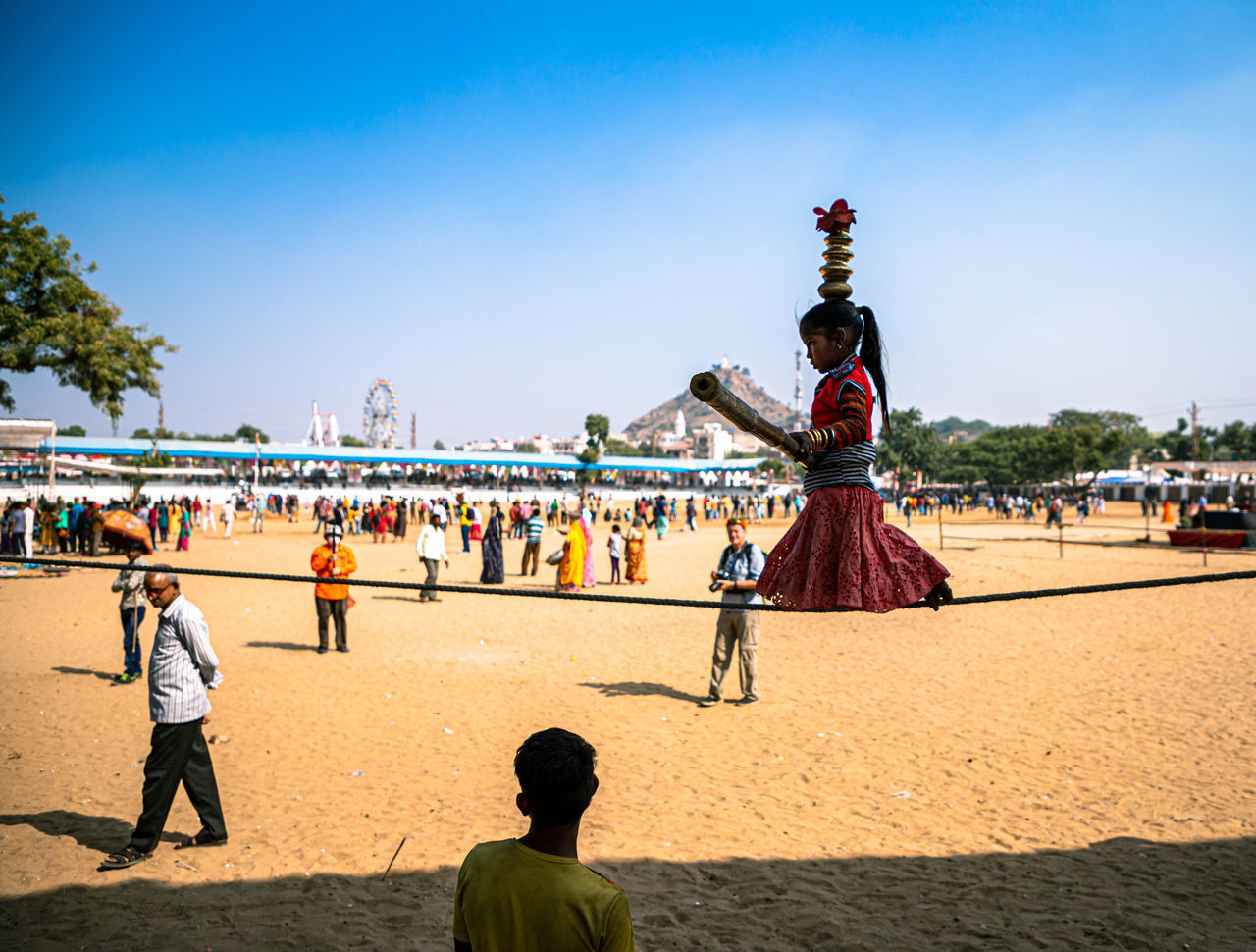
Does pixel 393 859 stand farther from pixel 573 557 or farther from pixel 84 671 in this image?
pixel 573 557

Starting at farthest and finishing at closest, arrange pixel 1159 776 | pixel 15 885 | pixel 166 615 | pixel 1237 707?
pixel 1237 707 → pixel 1159 776 → pixel 166 615 → pixel 15 885

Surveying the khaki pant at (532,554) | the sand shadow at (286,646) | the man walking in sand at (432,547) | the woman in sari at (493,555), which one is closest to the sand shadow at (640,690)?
the sand shadow at (286,646)

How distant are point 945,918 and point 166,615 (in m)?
5.70

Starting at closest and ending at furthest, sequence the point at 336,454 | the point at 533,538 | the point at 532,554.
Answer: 1. the point at 533,538
2. the point at 532,554
3. the point at 336,454

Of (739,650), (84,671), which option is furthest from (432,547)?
(739,650)

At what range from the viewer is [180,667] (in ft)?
18.2

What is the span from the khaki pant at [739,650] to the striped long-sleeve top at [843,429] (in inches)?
254

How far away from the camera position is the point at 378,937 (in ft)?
15.6

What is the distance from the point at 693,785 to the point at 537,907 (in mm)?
5410

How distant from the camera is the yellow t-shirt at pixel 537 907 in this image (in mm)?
2016

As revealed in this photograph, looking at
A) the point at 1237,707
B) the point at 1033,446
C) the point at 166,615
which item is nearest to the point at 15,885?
the point at 166,615

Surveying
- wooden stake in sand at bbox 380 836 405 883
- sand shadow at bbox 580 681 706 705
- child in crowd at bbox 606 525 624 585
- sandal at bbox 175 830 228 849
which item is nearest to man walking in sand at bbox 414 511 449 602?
child in crowd at bbox 606 525 624 585

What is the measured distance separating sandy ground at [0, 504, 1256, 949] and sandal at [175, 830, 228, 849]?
0.12 meters

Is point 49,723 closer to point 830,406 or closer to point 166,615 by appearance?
point 166,615
